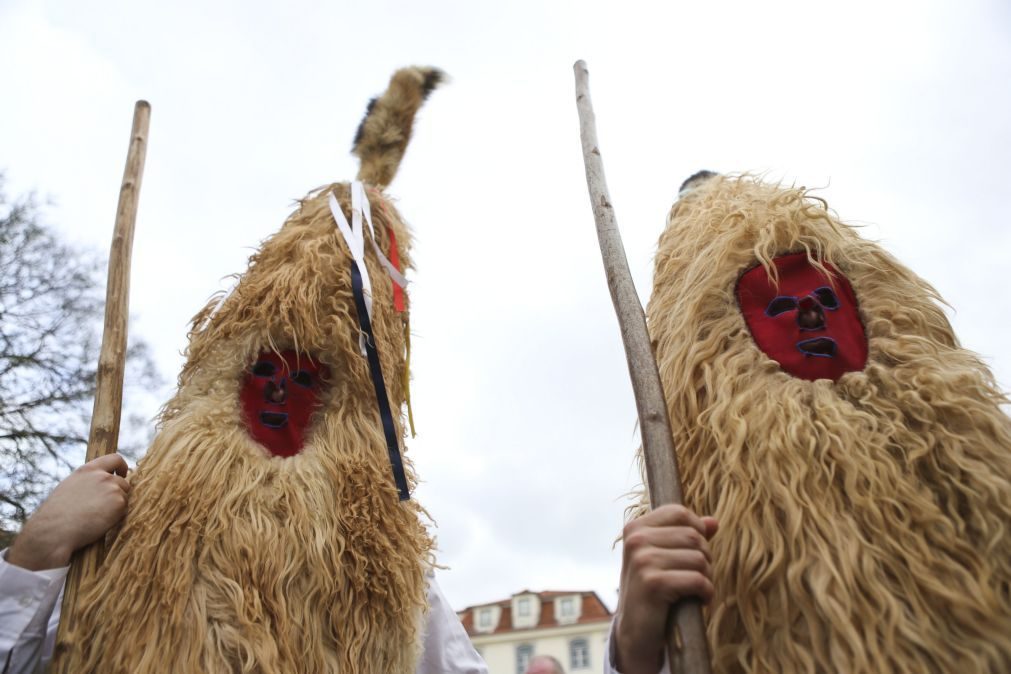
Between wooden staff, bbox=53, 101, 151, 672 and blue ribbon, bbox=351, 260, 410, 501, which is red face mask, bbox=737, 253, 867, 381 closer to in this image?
blue ribbon, bbox=351, 260, 410, 501

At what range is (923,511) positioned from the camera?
44.9 inches

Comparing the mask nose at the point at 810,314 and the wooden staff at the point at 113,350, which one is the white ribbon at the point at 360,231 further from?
the mask nose at the point at 810,314

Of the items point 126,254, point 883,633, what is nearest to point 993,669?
point 883,633

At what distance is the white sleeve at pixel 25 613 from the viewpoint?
153 centimetres

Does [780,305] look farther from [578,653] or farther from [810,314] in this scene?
[578,653]

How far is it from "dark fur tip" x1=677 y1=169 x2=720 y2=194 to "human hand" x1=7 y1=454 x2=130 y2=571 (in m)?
1.59

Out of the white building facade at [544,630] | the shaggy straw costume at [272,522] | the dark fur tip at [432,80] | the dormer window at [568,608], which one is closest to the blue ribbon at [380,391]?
the shaggy straw costume at [272,522]

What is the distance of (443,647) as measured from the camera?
1.97 meters

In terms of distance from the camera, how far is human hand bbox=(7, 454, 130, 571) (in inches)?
62.4

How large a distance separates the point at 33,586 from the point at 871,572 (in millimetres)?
1645

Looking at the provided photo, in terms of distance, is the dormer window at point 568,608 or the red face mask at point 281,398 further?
the dormer window at point 568,608

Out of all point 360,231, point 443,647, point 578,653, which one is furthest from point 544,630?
point 360,231

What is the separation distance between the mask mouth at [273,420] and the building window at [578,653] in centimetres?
2215

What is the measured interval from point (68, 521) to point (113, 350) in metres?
0.45
